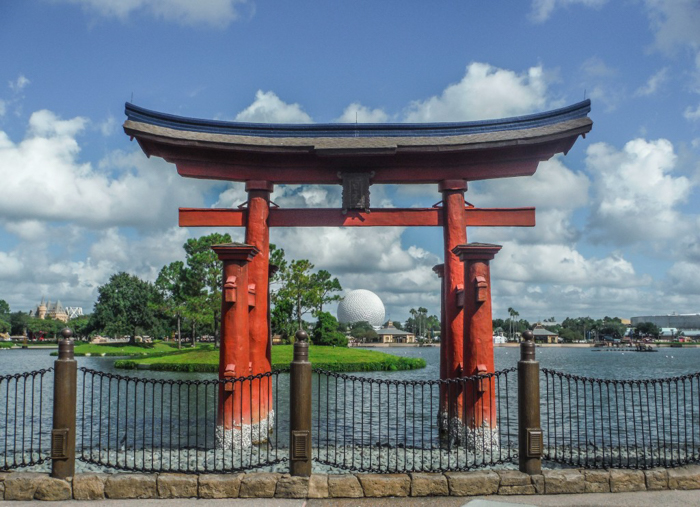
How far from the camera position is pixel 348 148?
11625 millimetres

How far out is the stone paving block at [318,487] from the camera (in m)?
7.33

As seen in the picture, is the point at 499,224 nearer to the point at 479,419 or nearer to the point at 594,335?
the point at 479,419

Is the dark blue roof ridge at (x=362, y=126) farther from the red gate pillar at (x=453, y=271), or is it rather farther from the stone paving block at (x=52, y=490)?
the stone paving block at (x=52, y=490)

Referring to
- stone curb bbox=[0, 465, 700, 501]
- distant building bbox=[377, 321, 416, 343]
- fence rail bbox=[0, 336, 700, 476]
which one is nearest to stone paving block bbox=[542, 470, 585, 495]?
stone curb bbox=[0, 465, 700, 501]

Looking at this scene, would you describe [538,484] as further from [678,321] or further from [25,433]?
[678,321]

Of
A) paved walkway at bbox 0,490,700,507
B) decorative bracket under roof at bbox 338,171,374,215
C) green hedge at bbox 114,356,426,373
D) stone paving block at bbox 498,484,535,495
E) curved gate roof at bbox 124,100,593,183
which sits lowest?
green hedge at bbox 114,356,426,373

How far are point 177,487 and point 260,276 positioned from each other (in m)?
5.58

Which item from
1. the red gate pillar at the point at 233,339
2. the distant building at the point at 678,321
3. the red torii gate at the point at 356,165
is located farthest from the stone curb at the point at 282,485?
the distant building at the point at 678,321

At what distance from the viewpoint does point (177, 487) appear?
7328 millimetres

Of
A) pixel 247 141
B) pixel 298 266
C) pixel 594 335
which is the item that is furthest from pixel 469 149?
pixel 594 335

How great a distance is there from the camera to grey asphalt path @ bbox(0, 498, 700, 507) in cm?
702

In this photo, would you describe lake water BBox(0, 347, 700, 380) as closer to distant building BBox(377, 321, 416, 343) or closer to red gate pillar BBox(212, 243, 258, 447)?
red gate pillar BBox(212, 243, 258, 447)

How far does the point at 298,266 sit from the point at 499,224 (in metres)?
37.7

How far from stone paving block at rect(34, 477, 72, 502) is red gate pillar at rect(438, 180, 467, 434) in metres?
7.29
